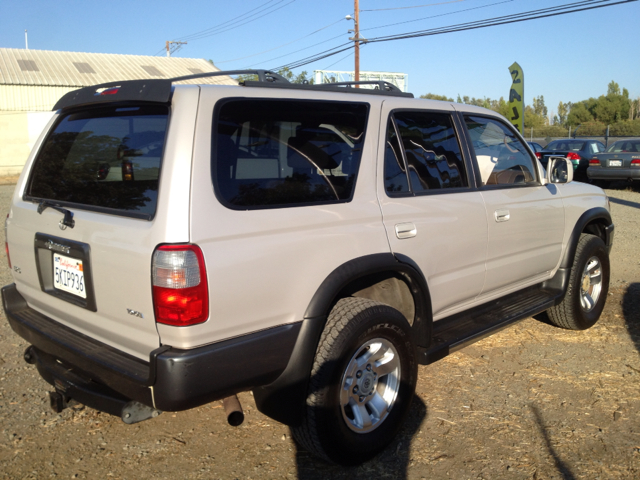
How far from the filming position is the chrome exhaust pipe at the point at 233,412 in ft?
8.06

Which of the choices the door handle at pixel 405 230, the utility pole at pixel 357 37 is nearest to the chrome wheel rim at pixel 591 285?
the door handle at pixel 405 230

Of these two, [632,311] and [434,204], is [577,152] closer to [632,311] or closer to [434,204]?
[632,311]

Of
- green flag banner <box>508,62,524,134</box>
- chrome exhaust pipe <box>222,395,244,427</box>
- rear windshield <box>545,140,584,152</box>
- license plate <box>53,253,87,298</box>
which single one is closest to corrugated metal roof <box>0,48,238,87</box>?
rear windshield <box>545,140,584,152</box>

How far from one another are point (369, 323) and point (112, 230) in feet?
4.25

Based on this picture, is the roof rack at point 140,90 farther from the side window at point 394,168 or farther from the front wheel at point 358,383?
the front wheel at point 358,383

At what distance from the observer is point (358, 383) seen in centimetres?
286

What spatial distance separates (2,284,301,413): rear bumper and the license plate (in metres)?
0.24

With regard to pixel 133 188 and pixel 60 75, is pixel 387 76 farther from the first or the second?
pixel 133 188

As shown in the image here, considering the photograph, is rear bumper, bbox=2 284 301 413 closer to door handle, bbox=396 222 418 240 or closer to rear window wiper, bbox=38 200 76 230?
rear window wiper, bbox=38 200 76 230

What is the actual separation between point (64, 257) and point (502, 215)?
2.74 meters

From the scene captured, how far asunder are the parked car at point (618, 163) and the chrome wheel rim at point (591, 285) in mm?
12293

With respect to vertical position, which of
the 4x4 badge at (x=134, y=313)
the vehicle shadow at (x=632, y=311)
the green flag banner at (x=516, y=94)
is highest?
the green flag banner at (x=516, y=94)

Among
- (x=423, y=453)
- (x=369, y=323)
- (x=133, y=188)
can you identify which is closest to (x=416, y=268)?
(x=369, y=323)

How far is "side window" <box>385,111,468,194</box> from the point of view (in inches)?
124
